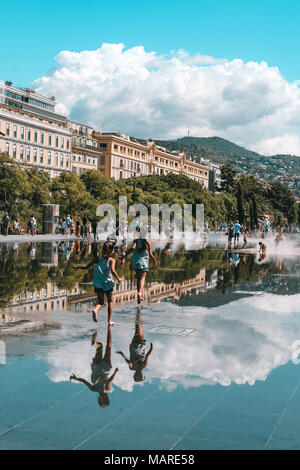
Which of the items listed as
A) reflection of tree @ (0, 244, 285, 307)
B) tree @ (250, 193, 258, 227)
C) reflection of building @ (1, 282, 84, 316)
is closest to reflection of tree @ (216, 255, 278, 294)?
reflection of tree @ (0, 244, 285, 307)

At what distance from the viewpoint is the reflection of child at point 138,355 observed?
6.08 m

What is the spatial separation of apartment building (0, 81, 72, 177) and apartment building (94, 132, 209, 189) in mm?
12233

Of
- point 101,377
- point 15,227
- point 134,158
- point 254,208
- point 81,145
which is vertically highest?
point 134,158

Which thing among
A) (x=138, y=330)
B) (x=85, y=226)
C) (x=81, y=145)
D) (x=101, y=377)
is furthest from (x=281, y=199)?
(x=101, y=377)

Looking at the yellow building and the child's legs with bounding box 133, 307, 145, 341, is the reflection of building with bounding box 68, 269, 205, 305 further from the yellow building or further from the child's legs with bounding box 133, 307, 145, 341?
the yellow building

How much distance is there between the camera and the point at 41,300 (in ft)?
35.6

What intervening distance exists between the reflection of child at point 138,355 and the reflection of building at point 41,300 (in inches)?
92.4

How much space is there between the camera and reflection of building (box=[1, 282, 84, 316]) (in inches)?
387

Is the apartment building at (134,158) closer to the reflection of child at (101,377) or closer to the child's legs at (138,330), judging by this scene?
the child's legs at (138,330)

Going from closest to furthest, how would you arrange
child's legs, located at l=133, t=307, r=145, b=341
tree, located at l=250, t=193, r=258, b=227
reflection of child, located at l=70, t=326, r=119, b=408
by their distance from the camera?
1. reflection of child, located at l=70, t=326, r=119, b=408
2. child's legs, located at l=133, t=307, r=145, b=341
3. tree, located at l=250, t=193, r=258, b=227

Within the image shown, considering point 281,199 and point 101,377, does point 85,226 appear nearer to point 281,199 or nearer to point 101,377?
point 101,377

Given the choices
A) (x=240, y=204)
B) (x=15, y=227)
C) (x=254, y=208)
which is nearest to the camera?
(x=15, y=227)

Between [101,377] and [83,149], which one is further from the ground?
Result: [83,149]

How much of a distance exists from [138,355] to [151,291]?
603cm
